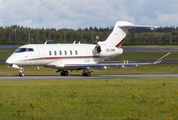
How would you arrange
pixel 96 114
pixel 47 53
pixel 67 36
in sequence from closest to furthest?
pixel 96 114 < pixel 47 53 < pixel 67 36

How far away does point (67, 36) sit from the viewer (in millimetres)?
188625

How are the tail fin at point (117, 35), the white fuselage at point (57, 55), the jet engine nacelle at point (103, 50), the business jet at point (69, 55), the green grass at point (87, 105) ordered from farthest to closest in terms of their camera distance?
the tail fin at point (117, 35) → the jet engine nacelle at point (103, 50) → the business jet at point (69, 55) → the white fuselage at point (57, 55) → the green grass at point (87, 105)

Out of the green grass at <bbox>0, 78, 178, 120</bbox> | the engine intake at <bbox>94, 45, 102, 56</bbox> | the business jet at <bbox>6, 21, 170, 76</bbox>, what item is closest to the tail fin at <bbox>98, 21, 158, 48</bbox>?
the business jet at <bbox>6, 21, 170, 76</bbox>

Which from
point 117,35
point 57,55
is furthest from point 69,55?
point 117,35

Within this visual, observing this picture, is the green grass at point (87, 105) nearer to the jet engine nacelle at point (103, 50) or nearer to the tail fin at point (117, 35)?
the jet engine nacelle at point (103, 50)

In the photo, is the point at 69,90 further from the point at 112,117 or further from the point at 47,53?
the point at 47,53

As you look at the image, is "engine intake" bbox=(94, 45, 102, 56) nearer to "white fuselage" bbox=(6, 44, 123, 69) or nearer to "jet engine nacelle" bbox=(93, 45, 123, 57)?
"jet engine nacelle" bbox=(93, 45, 123, 57)

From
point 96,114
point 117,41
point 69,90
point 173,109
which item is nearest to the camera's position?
point 96,114

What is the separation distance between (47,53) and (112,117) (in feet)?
66.7

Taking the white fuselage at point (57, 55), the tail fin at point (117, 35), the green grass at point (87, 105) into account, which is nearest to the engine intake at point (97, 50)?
the white fuselage at point (57, 55)

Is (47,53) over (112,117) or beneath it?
over

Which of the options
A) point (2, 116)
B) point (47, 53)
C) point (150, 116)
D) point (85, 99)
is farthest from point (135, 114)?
point (47, 53)

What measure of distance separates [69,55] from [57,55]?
1393mm

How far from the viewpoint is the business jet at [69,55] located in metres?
30.0
